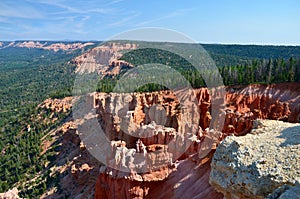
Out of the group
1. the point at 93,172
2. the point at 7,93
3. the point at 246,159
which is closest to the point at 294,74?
the point at 93,172

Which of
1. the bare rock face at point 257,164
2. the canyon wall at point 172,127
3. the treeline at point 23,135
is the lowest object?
the treeline at point 23,135

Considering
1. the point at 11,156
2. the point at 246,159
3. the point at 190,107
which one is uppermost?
the point at 246,159

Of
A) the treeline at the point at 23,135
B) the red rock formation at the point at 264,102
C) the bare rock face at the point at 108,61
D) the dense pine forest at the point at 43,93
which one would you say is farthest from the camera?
Result: the bare rock face at the point at 108,61

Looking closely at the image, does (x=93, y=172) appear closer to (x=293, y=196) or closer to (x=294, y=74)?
(x=293, y=196)

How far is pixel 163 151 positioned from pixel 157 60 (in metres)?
95.0

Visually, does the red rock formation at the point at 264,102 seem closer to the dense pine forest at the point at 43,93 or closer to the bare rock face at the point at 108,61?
the dense pine forest at the point at 43,93

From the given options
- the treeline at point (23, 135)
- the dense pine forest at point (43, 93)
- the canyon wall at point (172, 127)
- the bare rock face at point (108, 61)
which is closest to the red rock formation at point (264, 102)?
the canyon wall at point (172, 127)

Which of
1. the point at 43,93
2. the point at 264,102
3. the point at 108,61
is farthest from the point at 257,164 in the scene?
the point at 108,61

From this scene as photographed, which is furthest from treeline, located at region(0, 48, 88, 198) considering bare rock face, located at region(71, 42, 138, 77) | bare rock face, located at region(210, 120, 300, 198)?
bare rock face, located at region(210, 120, 300, 198)

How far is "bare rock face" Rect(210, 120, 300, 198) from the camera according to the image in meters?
9.59

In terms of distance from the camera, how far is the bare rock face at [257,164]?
9594mm

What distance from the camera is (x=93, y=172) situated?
109ft

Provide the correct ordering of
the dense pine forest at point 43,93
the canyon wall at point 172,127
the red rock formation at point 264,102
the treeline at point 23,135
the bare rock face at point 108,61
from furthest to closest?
the bare rock face at point 108,61
the dense pine forest at point 43,93
the treeline at point 23,135
the red rock formation at point 264,102
the canyon wall at point 172,127

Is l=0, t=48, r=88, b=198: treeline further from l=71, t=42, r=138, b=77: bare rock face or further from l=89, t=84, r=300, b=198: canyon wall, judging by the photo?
l=89, t=84, r=300, b=198: canyon wall
